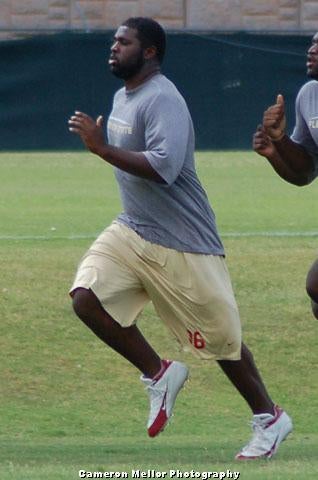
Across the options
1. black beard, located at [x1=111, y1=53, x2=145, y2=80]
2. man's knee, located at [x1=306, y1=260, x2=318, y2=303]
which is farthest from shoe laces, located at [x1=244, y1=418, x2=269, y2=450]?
black beard, located at [x1=111, y1=53, x2=145, y2=80]

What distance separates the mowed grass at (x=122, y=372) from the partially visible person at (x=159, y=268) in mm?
382

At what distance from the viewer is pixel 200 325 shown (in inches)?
303

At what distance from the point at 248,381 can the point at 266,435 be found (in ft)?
0.93

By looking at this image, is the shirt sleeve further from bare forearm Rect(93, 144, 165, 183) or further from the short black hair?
the short black hair

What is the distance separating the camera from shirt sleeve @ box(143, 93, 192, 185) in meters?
7.36

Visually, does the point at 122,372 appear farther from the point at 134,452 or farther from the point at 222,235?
the point at 222,235

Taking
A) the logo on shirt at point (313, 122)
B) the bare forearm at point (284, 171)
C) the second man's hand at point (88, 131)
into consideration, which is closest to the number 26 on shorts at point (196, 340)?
the bare forearm at point (284, 171)

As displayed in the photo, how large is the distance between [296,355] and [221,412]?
3.99 feet

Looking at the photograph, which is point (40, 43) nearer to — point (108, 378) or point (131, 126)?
point (108, 378)

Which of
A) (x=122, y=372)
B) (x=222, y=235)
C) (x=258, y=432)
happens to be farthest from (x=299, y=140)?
(x=222, y=235)

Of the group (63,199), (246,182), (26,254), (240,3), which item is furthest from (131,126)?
(240,3)

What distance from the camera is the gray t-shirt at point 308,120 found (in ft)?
26.1

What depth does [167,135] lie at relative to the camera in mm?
7371

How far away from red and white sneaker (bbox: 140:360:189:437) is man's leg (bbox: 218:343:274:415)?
280mm
